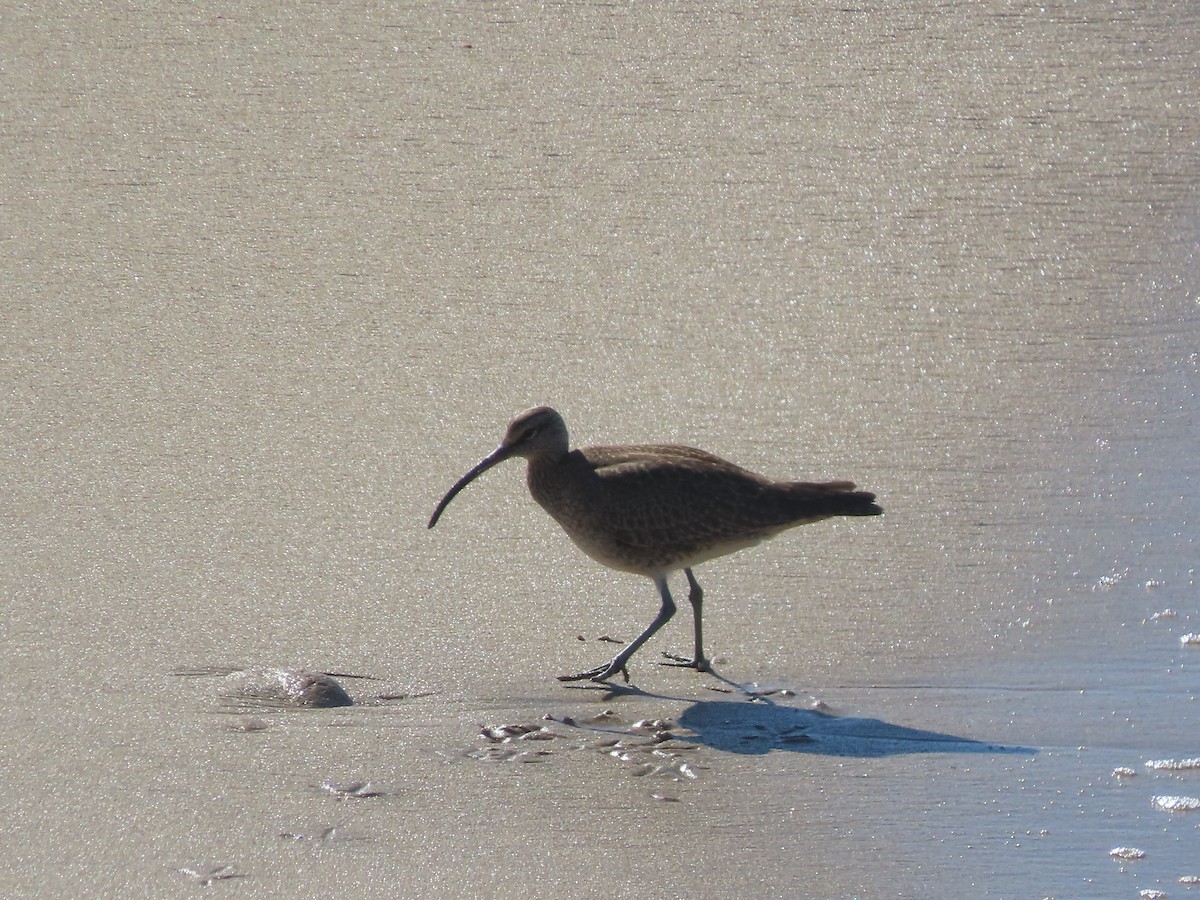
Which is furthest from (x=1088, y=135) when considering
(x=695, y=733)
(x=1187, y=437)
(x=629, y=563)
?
(x=695, y=733)

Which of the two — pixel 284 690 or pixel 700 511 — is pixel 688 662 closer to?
pixel 700 511

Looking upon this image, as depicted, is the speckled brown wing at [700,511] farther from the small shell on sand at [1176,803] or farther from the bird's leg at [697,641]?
the small shell on sand at [1176,803]

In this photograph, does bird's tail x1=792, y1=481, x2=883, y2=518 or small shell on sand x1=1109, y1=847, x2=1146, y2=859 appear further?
bird's tail x1=792, y1=481, x2=883, y2=518

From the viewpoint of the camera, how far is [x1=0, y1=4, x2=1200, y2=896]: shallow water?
429 cm

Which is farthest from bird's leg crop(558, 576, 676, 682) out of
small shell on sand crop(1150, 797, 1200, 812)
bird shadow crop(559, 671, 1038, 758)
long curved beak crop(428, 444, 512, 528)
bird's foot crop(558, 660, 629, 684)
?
small shell on sand crop(1150, 797, 1200, 812)

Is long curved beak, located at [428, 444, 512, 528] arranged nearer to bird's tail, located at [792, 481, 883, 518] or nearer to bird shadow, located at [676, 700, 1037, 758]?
bird's tail, located at [792, 481, 883, 518]

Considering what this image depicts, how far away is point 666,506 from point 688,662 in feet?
1.58

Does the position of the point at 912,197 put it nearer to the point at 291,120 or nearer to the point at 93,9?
the point at 291,120

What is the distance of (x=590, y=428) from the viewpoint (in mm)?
6449

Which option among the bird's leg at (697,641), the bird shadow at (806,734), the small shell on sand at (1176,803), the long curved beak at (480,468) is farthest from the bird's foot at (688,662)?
the small shell on sand at (1176,803)

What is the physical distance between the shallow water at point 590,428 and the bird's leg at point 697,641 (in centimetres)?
8

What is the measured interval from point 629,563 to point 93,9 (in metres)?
5.09

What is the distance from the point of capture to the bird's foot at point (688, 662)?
523 centimetres

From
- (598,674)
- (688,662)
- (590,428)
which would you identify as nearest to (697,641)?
(688,662)
